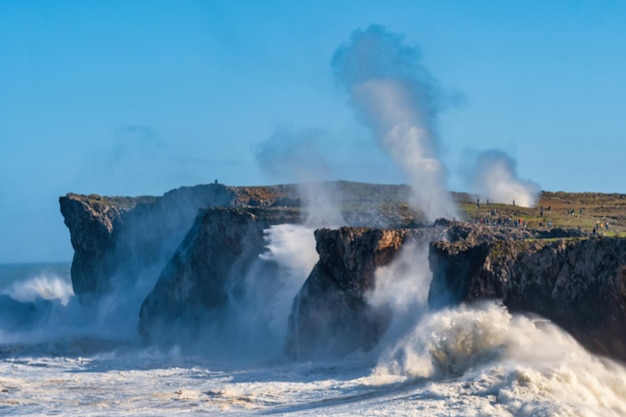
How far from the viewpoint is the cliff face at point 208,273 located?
5912cm

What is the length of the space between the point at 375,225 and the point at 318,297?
10.5 metres

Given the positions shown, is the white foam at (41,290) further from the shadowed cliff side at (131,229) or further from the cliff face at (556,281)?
the cliff face at (556,281)

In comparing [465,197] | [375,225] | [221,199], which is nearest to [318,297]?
[375,225]

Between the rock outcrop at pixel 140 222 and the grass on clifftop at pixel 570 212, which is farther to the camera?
the rock outcrop at pixel 140 222

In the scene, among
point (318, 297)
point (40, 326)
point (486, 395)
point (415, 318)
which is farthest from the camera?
point (40, 326)

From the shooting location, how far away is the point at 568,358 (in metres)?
37.7

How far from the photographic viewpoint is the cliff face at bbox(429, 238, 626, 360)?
37.8 m

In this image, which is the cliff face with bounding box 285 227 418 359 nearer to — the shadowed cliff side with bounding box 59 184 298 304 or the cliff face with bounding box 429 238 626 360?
the cliff face with bounding box 429 238 626 360

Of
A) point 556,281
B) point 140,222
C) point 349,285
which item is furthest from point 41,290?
point 556,281

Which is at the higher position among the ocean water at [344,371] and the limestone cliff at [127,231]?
the limestone cliff at [127,231]

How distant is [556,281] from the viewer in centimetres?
3966

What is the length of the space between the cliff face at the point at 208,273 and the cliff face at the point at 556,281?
1651 cm

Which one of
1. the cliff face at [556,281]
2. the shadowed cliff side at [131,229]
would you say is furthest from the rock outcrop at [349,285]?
the shadowed cliff side at [131,229]

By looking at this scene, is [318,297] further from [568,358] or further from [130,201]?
[130,201]
